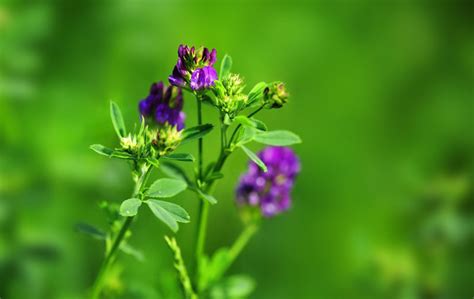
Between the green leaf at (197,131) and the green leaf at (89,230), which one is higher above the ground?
the green leaf at (197,131)

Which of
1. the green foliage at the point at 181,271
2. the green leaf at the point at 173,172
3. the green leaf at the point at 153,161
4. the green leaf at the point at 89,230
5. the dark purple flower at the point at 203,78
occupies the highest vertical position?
the dark purple flower at the point at 203,78

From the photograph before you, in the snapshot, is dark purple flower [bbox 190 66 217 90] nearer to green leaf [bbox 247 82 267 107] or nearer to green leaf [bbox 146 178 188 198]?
green leaf [bbox 247 82 267 107]

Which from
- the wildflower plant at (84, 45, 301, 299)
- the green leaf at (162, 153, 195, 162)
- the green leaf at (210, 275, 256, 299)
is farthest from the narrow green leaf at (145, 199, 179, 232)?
the green leaf at (210, 275, 256, 299)

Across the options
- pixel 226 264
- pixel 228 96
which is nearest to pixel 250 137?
pixel 228 96

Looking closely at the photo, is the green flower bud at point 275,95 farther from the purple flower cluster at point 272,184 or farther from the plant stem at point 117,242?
the purple flower cluster at point 272,184

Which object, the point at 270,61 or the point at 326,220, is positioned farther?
the point at 270,61

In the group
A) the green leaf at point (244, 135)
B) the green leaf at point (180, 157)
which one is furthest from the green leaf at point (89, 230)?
the green leaf at point (244, 135)

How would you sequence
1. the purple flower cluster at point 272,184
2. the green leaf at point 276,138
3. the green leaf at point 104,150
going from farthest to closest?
the purple flower cluster at point 272,184
the green leaf at point 276,138
the green leaf at point 104,150

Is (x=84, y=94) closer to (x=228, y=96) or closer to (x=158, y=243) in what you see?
(x=158, y=243)
